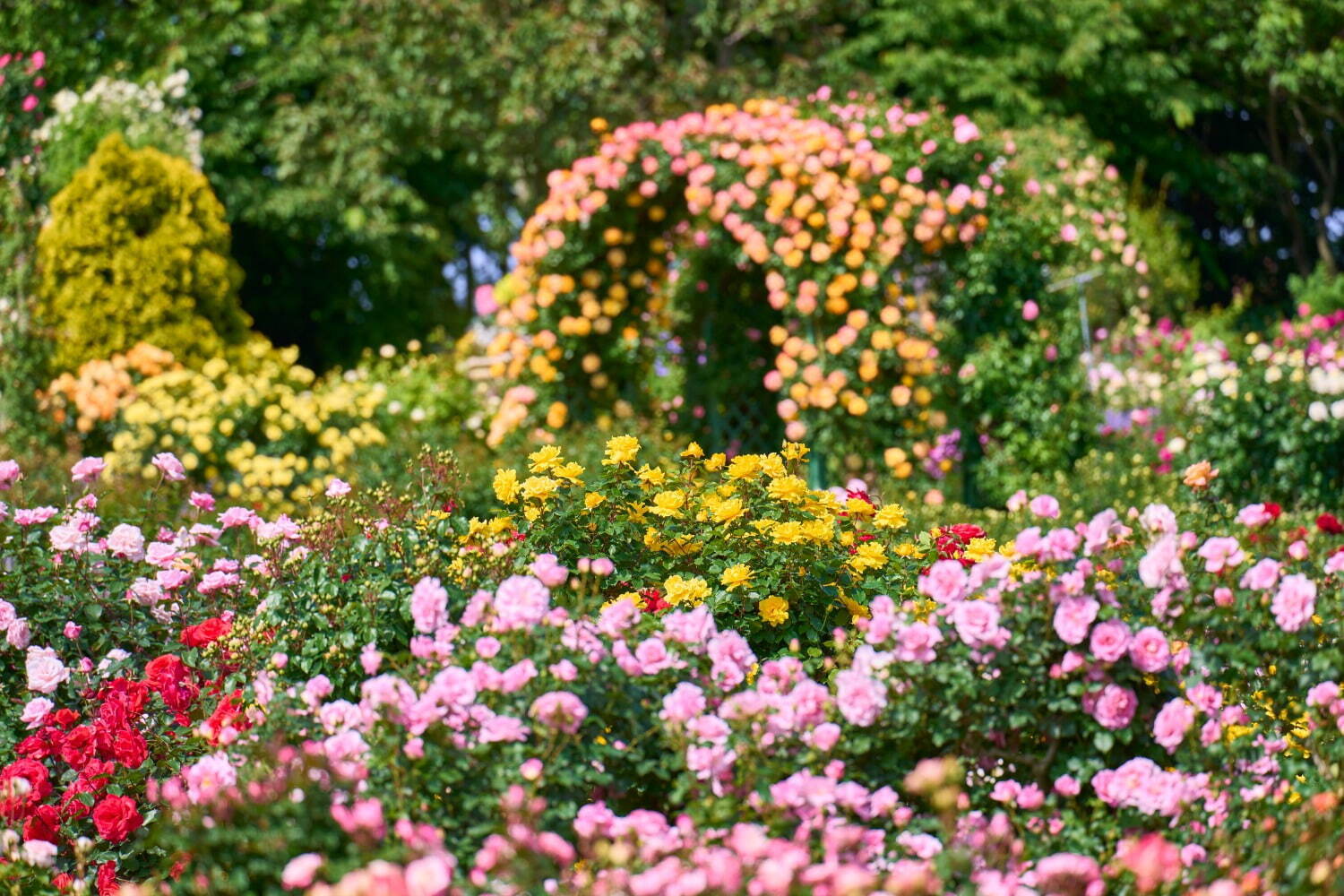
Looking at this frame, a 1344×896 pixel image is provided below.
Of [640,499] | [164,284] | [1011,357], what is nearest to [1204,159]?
[1011,357]

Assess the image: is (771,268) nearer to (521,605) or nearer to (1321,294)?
(521,605)

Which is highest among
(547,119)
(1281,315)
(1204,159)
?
(547,119)

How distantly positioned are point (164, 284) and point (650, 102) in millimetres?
4587

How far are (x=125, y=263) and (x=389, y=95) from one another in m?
3.78

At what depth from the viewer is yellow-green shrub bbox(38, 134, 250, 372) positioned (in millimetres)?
8523

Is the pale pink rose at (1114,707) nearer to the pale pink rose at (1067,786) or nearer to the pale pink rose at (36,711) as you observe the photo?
the pale pink rose at (1067,786)

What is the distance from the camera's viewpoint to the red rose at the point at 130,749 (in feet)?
8.84

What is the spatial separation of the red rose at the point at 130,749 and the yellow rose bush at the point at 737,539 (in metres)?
0.81

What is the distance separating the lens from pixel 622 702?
221 cm

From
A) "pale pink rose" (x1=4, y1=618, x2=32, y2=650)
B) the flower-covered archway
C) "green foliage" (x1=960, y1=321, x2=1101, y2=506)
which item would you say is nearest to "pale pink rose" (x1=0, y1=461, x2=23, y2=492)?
"pale pink rose" (x1=4, y1=618, x2=32, y2=650)

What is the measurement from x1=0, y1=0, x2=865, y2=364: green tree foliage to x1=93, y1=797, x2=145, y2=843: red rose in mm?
8865

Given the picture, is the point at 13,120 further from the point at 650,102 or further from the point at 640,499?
the point at 640,499

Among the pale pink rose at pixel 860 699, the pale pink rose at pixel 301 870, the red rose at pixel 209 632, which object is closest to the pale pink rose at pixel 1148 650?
the pale pink rose at pixel 860 699

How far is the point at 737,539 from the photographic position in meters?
2.97
